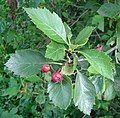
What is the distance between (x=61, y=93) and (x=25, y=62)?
149 millimetres

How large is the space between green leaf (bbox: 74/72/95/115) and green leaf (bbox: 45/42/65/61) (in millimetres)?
118

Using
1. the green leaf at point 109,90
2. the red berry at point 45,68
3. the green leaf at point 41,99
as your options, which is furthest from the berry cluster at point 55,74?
the green leaf at point 41,99

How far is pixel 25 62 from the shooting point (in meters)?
1.07

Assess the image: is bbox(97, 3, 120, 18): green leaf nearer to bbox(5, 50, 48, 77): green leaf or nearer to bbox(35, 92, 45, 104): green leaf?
bbox(5, 50, 48, 77): green leaf

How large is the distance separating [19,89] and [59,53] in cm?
150

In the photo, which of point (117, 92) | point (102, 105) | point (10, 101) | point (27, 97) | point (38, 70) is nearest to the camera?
point (38, 70)

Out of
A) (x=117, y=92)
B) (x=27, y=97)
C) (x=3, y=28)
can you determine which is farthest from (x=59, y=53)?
(x=3, y=28)

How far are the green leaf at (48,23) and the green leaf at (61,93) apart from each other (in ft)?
0.43

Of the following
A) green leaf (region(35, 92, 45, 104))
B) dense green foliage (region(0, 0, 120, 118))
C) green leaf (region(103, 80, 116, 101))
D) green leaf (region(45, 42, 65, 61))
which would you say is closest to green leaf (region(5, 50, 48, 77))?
dense green foliage (region(0, 0, 120, 118))

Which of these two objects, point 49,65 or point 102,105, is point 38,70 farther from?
point 102,105

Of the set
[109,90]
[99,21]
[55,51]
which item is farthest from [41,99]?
[55,51]

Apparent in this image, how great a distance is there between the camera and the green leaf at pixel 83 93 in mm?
1028

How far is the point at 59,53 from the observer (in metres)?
0.95

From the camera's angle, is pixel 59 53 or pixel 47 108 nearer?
pixel 59 53
